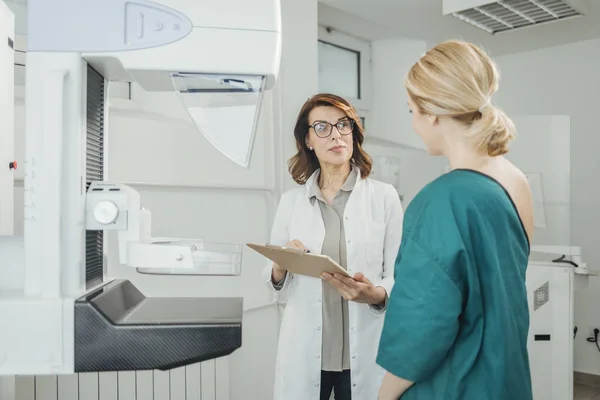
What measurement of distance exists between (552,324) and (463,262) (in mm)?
2110

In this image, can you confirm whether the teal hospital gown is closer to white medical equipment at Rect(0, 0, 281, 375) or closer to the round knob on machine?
white medical equipment at Rect(0, 0, 281, 375)


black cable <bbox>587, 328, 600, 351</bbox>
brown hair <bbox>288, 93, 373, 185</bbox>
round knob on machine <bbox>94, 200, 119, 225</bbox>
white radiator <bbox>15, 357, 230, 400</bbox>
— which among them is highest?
brown hair <bbox>288, 93, 373, 185</bbox>

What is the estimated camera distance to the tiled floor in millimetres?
3256

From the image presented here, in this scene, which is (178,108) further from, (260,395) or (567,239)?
(567,239)

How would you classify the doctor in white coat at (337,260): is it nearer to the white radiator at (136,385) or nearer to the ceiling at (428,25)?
the white radiator at (136,385)

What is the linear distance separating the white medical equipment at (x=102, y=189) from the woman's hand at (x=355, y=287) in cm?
58

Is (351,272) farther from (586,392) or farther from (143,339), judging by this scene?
(586,392)

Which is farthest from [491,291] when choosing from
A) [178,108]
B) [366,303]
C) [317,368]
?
[178,108]

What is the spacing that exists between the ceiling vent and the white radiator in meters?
2.06

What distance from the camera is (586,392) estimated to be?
3371 mm

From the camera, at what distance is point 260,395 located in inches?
93.2

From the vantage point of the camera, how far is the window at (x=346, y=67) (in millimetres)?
2986

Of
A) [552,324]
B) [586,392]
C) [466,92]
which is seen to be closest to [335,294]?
[466,92]

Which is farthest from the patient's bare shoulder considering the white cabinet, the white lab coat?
the white cabinet
